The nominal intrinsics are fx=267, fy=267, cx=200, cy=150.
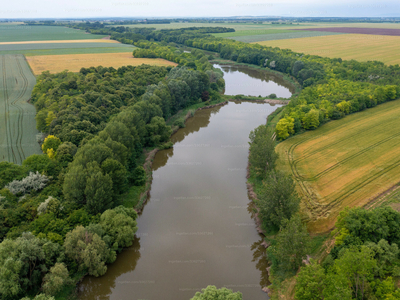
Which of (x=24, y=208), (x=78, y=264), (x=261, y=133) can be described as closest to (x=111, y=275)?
(x=78, y=264)

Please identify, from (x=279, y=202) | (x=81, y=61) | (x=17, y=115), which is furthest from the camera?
(x=81, y=61)

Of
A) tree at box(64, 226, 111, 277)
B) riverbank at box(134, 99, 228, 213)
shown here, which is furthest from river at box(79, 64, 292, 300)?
tree at box(64, 226, 111, 277)

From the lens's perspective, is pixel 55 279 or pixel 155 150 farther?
pixel 155 150

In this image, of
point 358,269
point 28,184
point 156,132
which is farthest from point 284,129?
point 28,184

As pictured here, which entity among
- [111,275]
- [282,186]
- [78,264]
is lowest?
[111,275]

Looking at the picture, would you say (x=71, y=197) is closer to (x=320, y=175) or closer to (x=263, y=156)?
(x=263, y=156)

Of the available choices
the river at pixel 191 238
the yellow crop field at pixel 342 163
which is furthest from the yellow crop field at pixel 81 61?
the yellow crop field at pixel 342 163

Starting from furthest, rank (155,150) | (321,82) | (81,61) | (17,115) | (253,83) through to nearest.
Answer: (81,61)
(253,83)
(321,82)
(17,115)
(155,150)

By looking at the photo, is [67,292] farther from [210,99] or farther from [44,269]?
[210,99]
